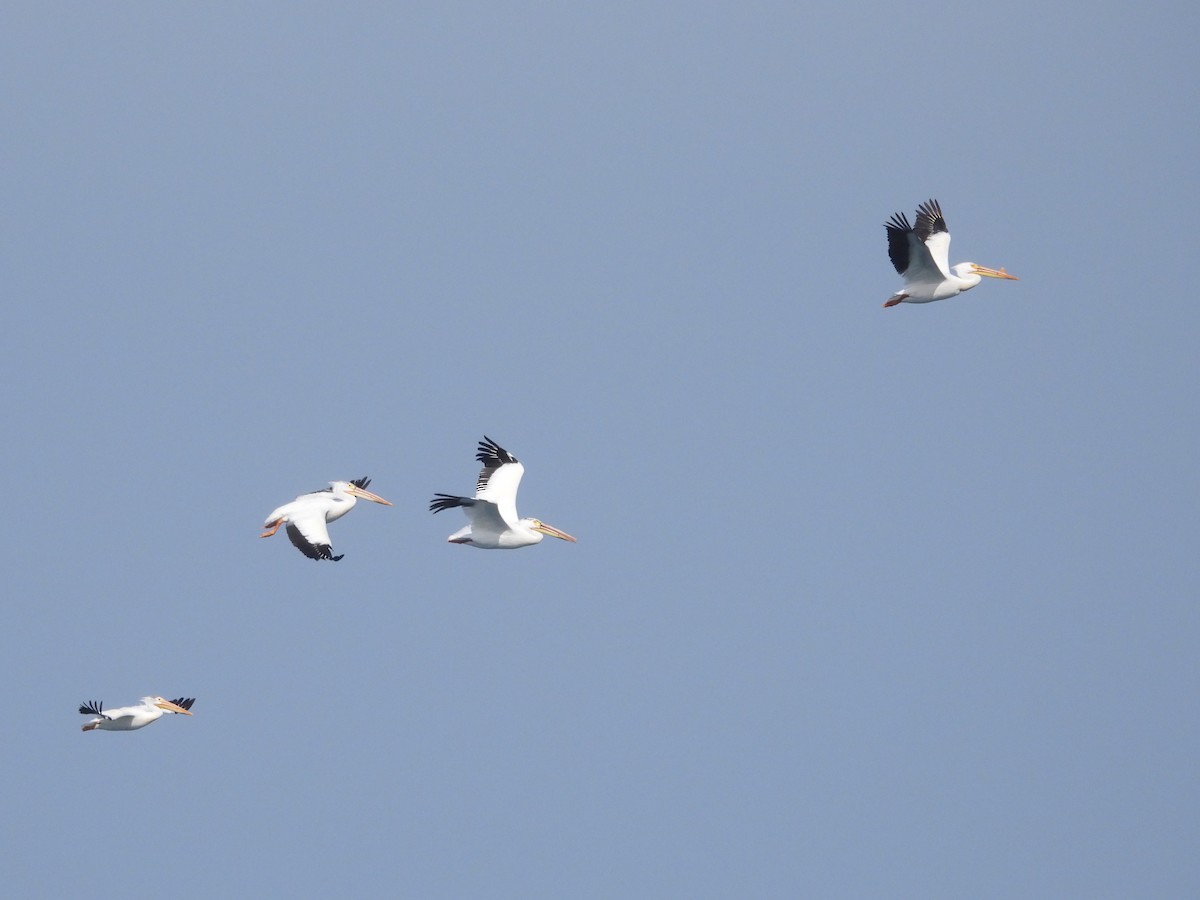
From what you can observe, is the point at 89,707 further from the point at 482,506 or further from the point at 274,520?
the point at 482,506

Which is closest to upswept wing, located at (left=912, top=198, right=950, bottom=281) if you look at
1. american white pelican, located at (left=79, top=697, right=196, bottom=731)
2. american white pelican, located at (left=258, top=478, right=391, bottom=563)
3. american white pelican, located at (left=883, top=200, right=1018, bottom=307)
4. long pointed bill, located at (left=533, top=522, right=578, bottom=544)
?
american white pelican, located at (left=883, top=200, right=1018, bottom=307)

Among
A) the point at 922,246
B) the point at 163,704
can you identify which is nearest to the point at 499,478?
the point at 163,704

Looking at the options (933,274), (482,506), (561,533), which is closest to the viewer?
(482,506)

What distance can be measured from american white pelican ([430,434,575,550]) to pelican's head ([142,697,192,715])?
4.32 m

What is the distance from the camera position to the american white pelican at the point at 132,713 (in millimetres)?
18022

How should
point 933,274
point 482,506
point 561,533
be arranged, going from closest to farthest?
point 482,506 < point 561,533 < point 933,274

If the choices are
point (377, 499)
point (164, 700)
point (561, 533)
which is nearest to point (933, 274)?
point (561, 533)

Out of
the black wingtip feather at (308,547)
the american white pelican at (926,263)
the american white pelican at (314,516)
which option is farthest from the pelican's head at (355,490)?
the american white pelican at (926,263)

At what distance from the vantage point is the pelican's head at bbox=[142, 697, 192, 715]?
18.5 m

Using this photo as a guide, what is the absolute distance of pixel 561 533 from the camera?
1836 centimetres

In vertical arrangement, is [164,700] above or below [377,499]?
below

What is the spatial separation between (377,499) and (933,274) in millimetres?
8463

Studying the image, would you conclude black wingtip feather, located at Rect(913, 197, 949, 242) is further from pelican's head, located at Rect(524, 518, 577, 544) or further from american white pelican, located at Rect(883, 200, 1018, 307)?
pelican's head, located at Rect(524, 518, 577, 544)

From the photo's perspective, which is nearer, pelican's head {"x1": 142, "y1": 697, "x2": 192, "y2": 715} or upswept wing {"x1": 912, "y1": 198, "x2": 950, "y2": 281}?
pelican's head {"x1": 142, "y1": 697, "x2": 192, "y2": 715}
